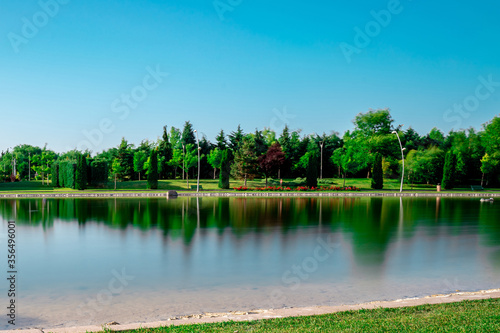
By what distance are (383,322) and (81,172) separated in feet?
141

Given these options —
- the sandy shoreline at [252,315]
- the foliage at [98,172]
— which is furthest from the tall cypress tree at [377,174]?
the sandy shoreline at [252,315]

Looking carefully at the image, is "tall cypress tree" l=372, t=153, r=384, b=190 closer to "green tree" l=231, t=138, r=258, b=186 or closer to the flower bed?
the flower bed

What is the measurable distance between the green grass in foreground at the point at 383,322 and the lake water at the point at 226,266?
1.29 meters

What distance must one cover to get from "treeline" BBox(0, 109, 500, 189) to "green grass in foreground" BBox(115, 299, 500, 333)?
136 feet

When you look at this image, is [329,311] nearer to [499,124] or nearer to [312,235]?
[312,235]

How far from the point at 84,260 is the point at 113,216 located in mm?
10422

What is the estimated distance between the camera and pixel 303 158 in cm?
6234

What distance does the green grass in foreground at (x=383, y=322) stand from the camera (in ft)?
16.4

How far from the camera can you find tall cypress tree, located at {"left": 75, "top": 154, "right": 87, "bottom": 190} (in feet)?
141

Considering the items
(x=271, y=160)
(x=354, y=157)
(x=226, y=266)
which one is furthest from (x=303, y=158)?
(x=226, y=266)

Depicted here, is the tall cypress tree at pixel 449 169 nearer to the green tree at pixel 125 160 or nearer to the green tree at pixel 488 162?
the green tree at pixel 488 162

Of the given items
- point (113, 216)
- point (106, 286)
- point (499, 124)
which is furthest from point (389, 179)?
point (106, 286)

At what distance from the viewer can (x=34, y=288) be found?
786 cm

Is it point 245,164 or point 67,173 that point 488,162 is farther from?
point 67,173
